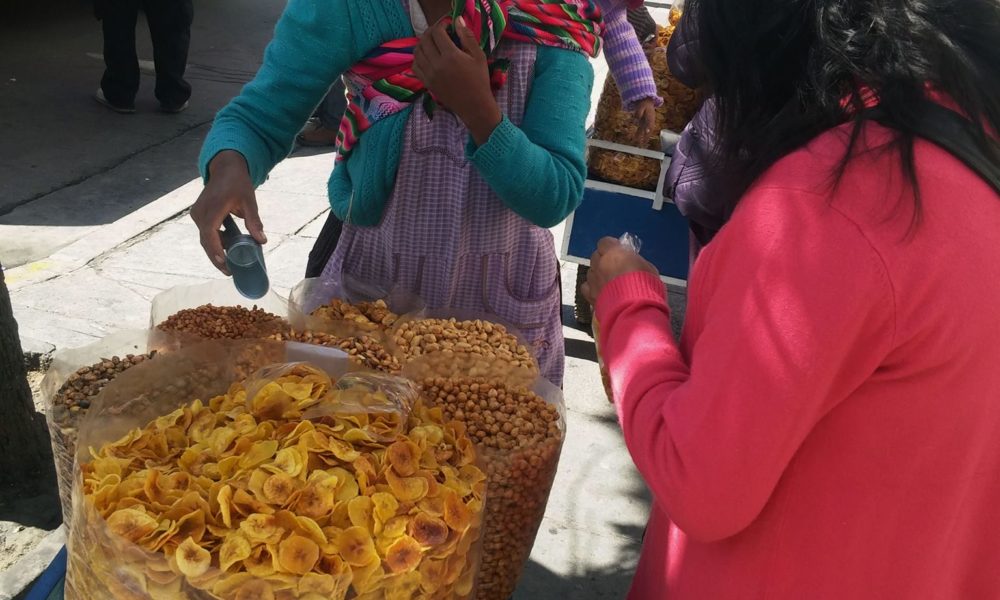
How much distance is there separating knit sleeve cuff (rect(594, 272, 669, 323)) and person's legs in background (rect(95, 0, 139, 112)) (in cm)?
585

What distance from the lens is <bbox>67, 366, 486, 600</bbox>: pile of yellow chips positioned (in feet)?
3.30

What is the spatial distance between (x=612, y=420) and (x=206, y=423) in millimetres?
2467

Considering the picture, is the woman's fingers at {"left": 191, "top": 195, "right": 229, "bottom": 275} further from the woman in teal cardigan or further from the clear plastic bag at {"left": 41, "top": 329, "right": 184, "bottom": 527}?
the clear plastic bag at {"left": 41, "top": 329, "right": 184, "bottom": 527}

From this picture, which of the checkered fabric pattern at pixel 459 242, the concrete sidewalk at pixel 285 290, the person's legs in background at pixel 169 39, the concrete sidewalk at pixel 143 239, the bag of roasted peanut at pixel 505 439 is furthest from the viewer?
the person's legs in background at pixel 169 39

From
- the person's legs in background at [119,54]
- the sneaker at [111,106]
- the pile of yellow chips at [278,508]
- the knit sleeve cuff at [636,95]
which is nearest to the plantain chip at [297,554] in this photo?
the pile of yellow chips at [278,508]

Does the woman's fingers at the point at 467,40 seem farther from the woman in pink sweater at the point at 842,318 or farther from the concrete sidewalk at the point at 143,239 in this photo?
the concrete sidewalk at the point at 143,239

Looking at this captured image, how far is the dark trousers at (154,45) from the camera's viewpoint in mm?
6074

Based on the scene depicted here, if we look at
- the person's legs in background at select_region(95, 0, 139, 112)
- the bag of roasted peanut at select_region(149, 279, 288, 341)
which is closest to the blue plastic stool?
the bag of roasted peanut at select_region(149, 279, 288, 341)

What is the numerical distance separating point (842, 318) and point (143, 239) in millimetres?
4411

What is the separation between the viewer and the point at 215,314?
1.66 metres

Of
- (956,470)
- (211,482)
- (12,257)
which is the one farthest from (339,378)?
(12,257)

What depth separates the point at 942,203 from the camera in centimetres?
86

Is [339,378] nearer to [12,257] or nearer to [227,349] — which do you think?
[227,349]

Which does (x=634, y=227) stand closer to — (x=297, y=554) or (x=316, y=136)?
(x=297, y=554)
